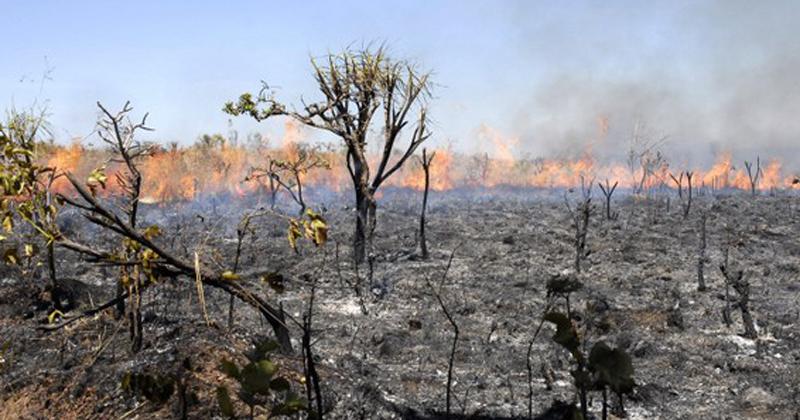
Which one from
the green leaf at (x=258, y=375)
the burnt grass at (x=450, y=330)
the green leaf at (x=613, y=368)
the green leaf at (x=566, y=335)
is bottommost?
the burnt grass at (x=450, y=330)

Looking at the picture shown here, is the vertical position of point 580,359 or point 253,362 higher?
point 580,359

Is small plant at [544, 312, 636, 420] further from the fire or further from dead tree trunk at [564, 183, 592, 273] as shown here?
the fire

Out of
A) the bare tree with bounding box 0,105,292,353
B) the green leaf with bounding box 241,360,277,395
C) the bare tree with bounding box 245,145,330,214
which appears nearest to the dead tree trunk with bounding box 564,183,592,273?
the bare tree with bounding box 245,145,330,214

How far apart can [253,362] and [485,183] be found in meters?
50.5

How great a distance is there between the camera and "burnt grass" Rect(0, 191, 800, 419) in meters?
6.59

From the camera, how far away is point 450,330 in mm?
11102

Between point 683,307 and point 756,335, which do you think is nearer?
point 756,335

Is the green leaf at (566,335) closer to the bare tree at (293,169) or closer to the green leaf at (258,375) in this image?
the green leaf at (258,375)

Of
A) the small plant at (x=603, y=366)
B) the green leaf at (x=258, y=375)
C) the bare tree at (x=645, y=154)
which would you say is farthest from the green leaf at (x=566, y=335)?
the bare tree at (x=645, y=154)

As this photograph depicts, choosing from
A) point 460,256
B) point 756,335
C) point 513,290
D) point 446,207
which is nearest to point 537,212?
point 446,207

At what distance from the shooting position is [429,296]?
13586mm

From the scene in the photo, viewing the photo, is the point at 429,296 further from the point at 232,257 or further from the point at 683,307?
the point at 232,257

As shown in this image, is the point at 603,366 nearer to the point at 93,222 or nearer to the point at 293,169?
the point at 93,222

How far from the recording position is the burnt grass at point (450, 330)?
21.6 feet
